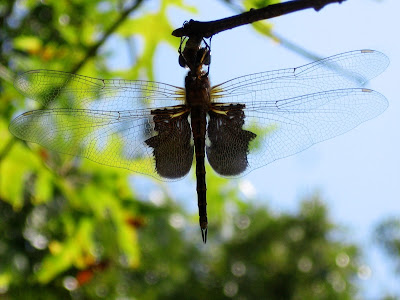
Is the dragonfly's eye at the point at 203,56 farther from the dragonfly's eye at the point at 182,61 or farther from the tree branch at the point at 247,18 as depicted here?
the tree branch at the point at 247,18

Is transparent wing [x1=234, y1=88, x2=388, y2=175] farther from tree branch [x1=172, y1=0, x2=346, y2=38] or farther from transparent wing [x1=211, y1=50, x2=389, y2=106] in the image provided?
tree branch [x1=172, y1=0, x2=346, y2=38]

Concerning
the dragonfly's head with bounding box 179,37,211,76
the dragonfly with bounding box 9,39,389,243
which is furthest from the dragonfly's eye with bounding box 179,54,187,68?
the dragonfly with bounding box 9,39,389,243

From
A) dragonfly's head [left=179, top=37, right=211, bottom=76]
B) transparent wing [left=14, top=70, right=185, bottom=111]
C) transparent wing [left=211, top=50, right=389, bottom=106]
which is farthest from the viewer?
transparent wing [left=14, top=70, right=185, bottom=111]

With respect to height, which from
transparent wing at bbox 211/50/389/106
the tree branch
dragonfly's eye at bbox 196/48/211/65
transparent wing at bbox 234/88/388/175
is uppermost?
dragonfly's eye at bbox 196/48/211/65

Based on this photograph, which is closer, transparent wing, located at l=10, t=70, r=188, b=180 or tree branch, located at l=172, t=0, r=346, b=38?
tree branch, located at l=172, t=0, r=346, b=38

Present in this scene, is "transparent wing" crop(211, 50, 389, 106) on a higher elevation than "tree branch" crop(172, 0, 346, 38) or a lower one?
higher

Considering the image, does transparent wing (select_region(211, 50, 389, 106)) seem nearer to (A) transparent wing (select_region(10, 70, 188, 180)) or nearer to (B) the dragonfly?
Result: (B) the dragonfly

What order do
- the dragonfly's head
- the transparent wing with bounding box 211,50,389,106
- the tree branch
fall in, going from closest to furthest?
the tree branch < the dragonfly's head < the transparent wing with bounding box 211,50,389,106

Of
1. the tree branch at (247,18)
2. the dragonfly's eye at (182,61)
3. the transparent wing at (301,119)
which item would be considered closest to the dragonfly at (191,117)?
the transparent wing at (301,119)
